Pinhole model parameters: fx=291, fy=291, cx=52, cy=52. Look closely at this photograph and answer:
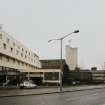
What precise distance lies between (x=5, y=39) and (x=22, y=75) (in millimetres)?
16674

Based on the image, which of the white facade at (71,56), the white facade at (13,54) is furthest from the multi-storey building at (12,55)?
the white facade at (71,56)

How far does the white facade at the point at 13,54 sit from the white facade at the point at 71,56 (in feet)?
83.0

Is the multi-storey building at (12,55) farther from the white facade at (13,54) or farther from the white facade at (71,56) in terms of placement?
the white facade at (71,56)

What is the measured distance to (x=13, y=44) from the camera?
80.5 meters

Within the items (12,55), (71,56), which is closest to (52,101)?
(12,55)

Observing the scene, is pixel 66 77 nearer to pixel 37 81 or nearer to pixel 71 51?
pixel 37 81

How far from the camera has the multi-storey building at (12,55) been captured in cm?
7169

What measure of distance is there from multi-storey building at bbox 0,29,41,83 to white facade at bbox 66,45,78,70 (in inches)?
1059

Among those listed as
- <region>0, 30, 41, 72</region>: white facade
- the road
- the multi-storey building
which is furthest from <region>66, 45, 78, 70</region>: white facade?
the road

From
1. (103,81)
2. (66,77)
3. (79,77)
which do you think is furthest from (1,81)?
(103,81)

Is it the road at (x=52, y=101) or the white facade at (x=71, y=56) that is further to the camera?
the white facade at (x=71, y=56)

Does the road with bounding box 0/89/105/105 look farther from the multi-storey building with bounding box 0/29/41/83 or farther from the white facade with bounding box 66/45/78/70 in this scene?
the white facade with bounding box 66/45/78/70

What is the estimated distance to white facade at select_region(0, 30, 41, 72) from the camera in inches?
2838

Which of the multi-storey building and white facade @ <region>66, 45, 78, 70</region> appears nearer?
the multi-storey building
